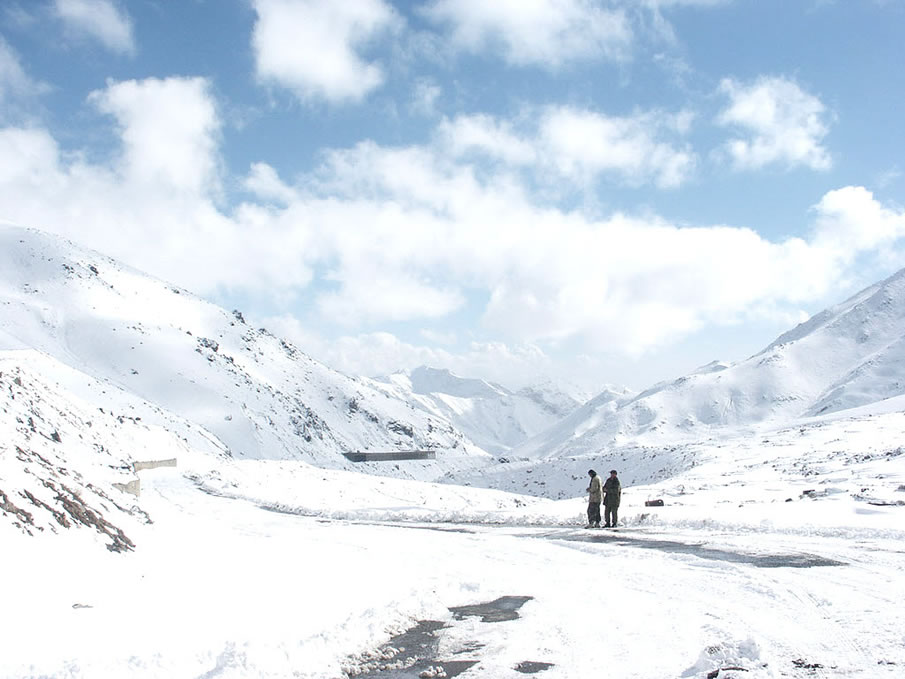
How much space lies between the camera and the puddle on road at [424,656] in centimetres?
699

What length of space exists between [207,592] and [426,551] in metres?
6.90

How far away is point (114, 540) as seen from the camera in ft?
40.1

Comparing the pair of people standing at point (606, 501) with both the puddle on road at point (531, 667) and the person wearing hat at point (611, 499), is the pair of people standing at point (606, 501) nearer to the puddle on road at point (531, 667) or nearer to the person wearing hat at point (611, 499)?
the person wearing hat at point (611, 499)

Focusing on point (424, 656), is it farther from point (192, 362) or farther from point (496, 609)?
point (192, 362)

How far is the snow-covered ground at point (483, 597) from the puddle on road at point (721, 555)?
59 millimetres

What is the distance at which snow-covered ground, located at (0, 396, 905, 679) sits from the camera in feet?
22.5

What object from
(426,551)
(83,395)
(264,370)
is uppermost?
(264,370)

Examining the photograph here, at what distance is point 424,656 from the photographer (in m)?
7.66

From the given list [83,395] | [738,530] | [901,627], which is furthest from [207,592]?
[83,395]

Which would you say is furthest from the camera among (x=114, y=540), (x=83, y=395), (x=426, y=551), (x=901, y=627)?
(x=83, y=395)

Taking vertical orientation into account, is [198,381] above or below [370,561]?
above

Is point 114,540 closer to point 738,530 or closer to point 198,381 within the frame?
point 738,530

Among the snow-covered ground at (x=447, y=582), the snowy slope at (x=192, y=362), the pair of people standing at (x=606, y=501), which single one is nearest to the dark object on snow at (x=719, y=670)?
the snow-covered ground at (x=447, y=582)

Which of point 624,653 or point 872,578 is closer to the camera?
point 624,653
